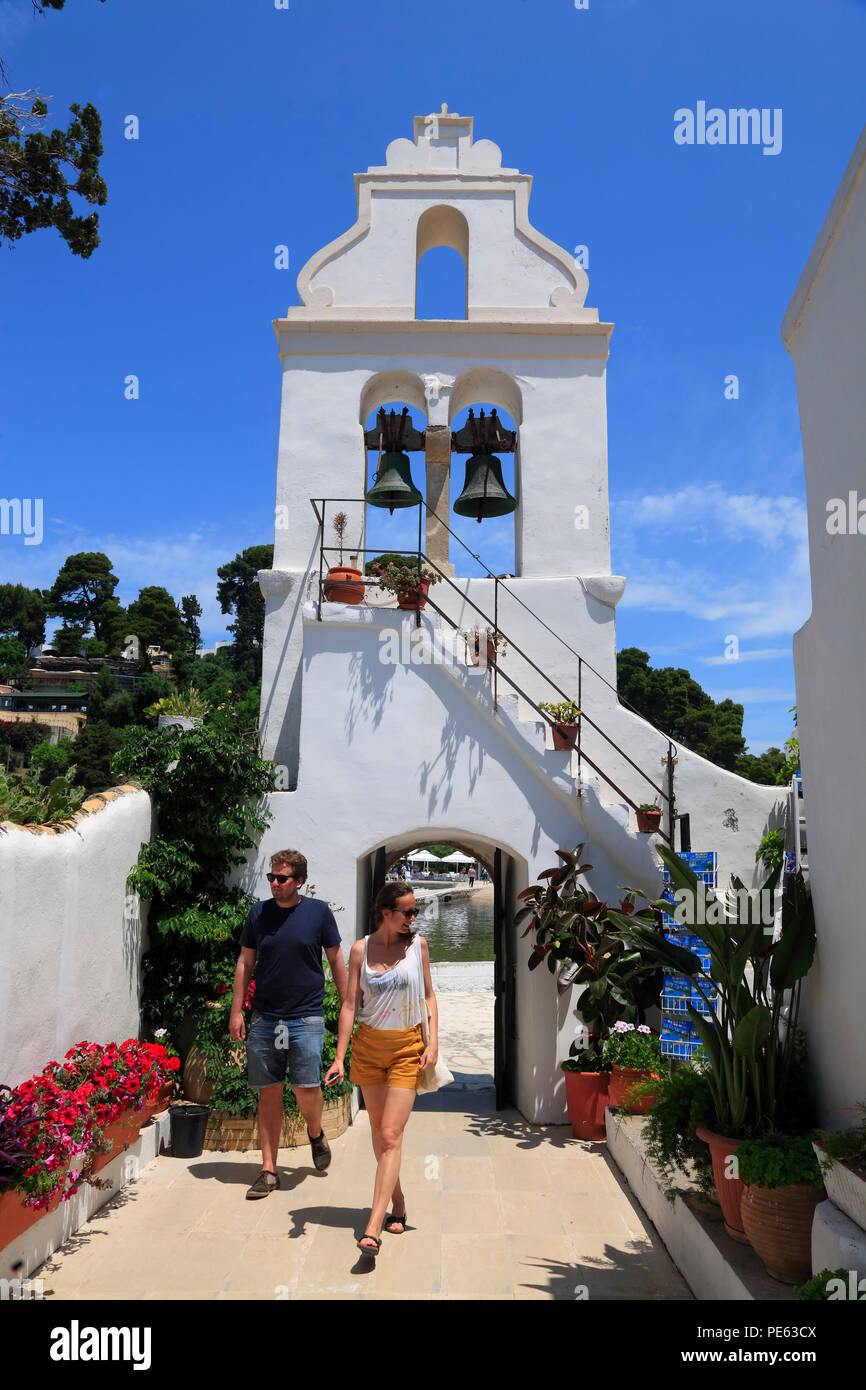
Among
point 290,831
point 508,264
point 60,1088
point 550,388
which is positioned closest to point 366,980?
point 60,1088

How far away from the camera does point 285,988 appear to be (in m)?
5.55

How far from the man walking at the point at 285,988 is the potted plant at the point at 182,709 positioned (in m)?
3.08

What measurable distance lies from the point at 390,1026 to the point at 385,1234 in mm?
1415

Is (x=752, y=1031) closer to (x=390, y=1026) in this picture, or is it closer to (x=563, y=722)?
(x=390, y=1026)

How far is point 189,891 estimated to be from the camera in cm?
782

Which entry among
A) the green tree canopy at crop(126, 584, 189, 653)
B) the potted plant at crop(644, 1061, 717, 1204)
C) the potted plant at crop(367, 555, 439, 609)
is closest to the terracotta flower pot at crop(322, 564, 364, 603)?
the potted plant at crop(367, 555, 439, 609)

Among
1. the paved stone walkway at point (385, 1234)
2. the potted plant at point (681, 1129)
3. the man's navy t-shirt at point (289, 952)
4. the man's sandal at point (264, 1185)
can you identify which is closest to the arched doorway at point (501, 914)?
the paved stone walkway at point (385, 1234)

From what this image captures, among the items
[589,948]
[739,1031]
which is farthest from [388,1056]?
[589,948]

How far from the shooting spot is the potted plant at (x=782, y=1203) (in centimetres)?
371

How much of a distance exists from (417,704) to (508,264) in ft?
19.5

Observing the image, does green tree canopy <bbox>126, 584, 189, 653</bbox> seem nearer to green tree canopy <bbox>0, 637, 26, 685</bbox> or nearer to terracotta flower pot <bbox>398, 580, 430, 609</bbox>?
green tree canopy <bbox>0, 637, 26, 685</bbox>

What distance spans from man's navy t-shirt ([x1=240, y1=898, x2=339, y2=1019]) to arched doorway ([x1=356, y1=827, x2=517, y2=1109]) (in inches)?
107

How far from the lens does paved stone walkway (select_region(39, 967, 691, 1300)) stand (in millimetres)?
4488

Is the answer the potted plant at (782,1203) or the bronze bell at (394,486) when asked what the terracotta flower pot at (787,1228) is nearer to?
the potted plant at (782,1203)
